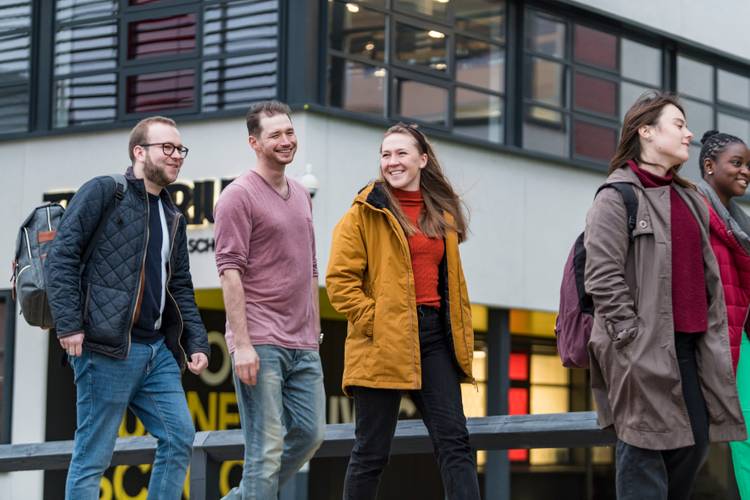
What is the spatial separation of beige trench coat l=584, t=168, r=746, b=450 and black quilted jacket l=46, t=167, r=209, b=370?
6.87 ft

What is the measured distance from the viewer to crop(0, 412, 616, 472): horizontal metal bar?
6.49m

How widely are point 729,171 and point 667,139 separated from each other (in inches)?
45.3

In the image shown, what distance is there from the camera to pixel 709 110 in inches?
853

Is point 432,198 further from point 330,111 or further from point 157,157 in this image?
point 330,111

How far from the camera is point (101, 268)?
6434 millimetres

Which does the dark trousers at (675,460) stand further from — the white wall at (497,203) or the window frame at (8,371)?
the window frame at (8,371)

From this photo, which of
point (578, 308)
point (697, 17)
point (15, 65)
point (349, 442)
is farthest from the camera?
point (697, 17)

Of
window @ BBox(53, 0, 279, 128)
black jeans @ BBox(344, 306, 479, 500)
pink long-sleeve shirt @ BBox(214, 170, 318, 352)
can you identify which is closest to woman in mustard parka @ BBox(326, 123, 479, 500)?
black jeans @ BBox(344, 306, 479, 500)

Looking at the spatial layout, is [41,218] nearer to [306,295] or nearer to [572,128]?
[306,295]

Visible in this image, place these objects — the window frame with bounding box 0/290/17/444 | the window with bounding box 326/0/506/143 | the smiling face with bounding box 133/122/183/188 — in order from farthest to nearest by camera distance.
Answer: the window frame with bounding box 0/290/17/444, the window with bounding box 326/0/506/143, the smiling face with bounding box 133/122/183/188

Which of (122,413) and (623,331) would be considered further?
(122,413)

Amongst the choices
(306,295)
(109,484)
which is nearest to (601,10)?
(109,484)

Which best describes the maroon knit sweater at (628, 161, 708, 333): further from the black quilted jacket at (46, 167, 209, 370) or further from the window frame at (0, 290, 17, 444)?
the window frame at (0, 290, 17, 444)

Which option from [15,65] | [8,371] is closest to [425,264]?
[8,371]
